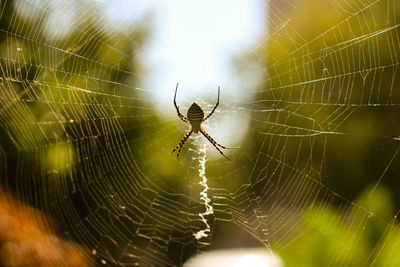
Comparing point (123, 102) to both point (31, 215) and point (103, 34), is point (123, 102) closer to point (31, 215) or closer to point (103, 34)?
point (103, 34)

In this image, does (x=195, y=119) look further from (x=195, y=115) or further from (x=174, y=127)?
(x=174, y=127)

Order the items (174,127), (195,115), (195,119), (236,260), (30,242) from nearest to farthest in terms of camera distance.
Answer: (30,242)
(236,260)
(195,115)
(195,119)
(174,127)

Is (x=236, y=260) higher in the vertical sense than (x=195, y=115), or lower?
lower

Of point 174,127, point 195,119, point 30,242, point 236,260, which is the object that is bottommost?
point 30,242

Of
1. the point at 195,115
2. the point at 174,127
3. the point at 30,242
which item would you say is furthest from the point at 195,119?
the point at 30,242

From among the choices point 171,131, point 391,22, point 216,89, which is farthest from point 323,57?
point 171,131
